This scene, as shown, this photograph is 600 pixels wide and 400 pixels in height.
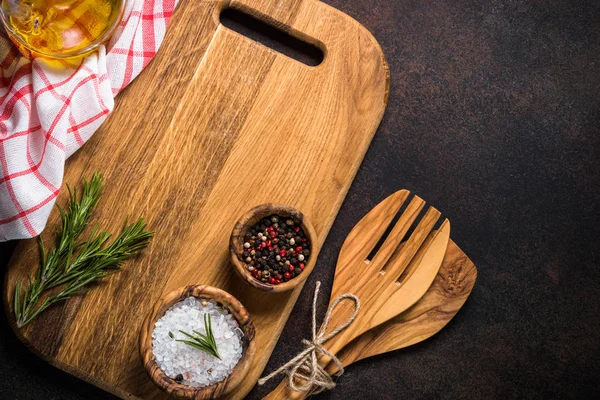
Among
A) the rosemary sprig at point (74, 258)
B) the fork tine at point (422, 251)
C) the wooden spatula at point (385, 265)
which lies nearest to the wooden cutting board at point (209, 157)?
the rosemary sprig at point (74, 258)

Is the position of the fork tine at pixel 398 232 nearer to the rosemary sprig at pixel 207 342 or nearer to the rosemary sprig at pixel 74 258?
the rosemary sprig at pixel 207 342

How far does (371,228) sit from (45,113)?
1000 millimetres

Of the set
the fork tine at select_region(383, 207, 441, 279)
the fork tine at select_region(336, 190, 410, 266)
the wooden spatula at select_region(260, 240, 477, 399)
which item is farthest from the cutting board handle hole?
the wooden spatula at select_region(260, 240, 477, 399)

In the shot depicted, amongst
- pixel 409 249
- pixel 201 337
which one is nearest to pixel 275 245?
pixel 201 337

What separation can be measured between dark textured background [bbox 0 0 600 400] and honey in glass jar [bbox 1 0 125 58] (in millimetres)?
750

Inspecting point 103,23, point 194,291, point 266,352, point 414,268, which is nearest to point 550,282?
point 414,268

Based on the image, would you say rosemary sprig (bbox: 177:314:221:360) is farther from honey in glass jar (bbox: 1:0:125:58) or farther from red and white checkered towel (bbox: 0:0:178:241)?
honey in glass jar (bbox: 1:0:125:58)

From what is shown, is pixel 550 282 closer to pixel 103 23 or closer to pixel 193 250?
pixel 193 250

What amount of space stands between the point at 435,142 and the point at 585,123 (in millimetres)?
521

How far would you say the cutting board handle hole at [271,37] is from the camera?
6.21 ft

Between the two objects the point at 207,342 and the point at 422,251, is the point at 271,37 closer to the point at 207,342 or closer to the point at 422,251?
the point at 422,251

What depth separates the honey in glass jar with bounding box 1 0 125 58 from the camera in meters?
1.59

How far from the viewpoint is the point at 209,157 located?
1.77 metres

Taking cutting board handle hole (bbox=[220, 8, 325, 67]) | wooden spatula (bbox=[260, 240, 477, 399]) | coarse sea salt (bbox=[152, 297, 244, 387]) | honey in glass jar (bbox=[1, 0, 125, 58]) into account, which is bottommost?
coarse sea salt (bbox=[152, 297, 244, 387])
